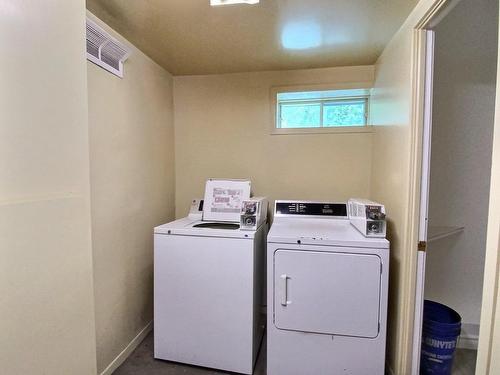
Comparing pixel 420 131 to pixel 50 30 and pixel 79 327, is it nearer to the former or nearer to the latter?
pixel 50 30

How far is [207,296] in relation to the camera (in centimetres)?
183

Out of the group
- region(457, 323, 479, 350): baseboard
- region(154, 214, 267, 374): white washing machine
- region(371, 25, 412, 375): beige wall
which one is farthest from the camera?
region(457, 323, 479, 350): baseboard

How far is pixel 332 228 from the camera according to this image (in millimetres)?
1913

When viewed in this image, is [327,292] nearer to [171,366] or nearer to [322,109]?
[171,366]

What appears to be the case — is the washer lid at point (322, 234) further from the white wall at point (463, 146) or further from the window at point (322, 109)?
the window at point (322, 109)

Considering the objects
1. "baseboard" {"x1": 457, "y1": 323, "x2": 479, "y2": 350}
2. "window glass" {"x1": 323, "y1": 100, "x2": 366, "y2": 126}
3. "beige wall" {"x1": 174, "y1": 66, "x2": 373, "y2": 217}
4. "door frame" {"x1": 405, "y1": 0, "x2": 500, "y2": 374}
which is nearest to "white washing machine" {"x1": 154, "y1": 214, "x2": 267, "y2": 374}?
"beige wall" {"x1": 174, "y1": 66, "x2": 373, "y2": 217}

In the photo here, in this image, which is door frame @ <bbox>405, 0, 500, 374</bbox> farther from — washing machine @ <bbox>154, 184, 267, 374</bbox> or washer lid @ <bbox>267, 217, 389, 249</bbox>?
washing machine @ <bbox>154, 184, 267, 374</bbox>

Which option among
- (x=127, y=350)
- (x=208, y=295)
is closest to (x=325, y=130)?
(x=208, y=295)

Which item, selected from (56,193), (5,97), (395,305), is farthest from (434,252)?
(5,97)

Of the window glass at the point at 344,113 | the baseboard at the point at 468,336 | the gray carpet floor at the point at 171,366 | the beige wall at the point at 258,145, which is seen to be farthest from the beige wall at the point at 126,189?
the baseboard at the point at 468,336

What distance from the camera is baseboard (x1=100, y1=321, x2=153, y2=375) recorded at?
180 centimetres

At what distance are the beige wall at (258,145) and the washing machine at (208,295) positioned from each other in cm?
78

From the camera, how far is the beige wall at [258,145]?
2469mm

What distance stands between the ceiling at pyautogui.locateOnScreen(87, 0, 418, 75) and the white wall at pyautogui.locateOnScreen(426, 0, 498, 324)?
1.94 feet
